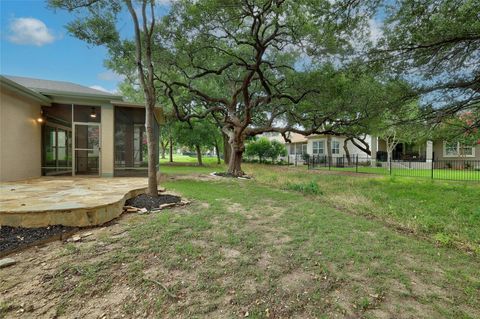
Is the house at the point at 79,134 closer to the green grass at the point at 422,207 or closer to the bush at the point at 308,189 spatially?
the bush at the point at 308,189

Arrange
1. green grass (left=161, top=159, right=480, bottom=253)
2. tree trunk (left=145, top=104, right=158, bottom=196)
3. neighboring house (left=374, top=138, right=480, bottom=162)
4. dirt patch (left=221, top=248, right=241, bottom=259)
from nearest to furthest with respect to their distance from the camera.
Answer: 1. dirt patch (left=221, top=248, right=241, bottom=259)
2. green grass (left=161, top=159, right=480, bottom=253)
3. tree trunk (left=145, top=104, right=158, bottom=196)
4. neighboring house (left=374, top=138, right=480, bottom=162)

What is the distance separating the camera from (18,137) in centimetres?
698

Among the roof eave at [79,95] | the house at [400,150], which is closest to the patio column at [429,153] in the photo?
the house at [400,150]

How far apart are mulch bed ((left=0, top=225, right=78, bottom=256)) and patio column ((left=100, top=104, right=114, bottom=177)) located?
569 centimetres

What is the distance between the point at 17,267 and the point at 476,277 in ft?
16.1

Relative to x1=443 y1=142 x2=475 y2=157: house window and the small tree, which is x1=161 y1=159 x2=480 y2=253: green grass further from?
x1=443 y1=142 x2=475 y2=157: house window

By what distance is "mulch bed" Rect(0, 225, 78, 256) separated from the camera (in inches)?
113

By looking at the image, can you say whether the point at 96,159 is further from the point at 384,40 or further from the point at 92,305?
the point at 384,40

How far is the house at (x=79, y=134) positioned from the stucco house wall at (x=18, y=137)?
0.10 ft

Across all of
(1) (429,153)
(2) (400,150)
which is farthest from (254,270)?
(2) (400,150)

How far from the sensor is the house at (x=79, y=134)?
25.4 ft

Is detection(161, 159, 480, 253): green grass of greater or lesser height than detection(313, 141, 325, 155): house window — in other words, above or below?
below

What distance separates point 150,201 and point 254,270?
3.48m

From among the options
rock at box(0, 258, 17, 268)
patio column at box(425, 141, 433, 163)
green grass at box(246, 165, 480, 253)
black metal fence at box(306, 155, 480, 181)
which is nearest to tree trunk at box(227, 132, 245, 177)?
green grass at box(246, 165, 480, 253)
